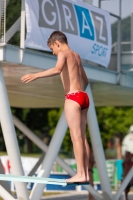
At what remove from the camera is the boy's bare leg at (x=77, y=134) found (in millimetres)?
8516

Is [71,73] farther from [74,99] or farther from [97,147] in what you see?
[97,147]

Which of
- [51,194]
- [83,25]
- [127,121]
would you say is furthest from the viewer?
[127,121]

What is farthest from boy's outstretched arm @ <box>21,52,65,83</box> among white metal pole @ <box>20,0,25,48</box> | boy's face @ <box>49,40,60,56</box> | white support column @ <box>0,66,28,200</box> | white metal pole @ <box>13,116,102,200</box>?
white metal pole @ <box>13,116,102,200</box>

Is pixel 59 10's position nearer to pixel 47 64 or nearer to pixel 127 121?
pixel 47 64

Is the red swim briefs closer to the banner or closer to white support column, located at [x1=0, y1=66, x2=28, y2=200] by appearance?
the banner

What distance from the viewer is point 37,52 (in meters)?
12.3

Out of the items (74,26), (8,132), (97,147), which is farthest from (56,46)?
(97,147)

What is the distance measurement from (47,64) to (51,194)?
11.5 metres

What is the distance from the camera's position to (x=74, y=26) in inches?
529

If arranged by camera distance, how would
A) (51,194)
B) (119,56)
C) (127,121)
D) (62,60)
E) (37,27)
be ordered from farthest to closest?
1. (127,121)
2. (51,194)
3. (119,56)
4. (37,27)
5. (62,60)

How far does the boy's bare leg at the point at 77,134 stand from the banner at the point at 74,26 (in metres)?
3.69

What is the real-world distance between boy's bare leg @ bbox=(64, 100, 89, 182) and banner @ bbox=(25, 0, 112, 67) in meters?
3.69

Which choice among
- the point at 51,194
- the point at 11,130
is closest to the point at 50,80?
the point at 11,130

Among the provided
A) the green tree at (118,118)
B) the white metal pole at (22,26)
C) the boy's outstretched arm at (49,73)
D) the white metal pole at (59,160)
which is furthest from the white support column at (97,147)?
the green tree at (118,118)
